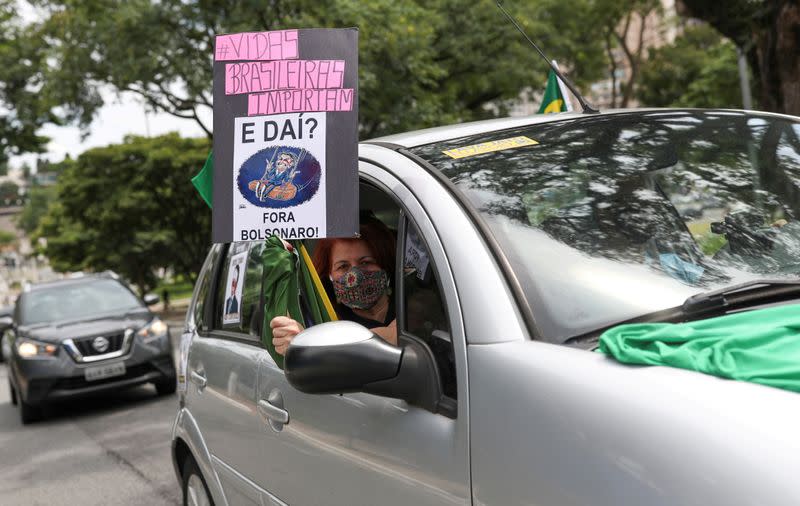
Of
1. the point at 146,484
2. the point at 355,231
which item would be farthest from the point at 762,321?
the point at 146,484

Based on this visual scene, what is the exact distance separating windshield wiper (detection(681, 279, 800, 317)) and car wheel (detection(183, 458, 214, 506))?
7.89 ft

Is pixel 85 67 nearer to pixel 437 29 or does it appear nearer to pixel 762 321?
pixel 437 29

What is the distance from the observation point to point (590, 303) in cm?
206

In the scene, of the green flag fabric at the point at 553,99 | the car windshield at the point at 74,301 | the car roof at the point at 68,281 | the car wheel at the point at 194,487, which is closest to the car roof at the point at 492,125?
the car wheel at the point at 194,487

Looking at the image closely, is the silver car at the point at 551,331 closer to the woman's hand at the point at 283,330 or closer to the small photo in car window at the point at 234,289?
the woman's hand at the point at 283,330

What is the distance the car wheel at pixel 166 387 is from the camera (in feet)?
34.7

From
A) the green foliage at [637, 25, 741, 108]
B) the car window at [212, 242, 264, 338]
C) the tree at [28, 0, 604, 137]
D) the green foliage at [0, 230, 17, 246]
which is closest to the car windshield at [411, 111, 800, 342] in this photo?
the car window at [212, 242, 264, 338]

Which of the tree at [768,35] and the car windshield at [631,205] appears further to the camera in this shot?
the tree at [768,35]

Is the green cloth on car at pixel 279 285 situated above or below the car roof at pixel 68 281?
above

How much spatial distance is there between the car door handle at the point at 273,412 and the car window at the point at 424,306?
1.91 feet

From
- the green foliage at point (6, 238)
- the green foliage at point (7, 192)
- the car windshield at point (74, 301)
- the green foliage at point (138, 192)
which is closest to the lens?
the car windshield at point (74, 301)

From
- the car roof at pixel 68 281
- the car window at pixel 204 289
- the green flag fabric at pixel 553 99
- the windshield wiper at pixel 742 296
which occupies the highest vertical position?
the green flag fabric at pixel 553 99

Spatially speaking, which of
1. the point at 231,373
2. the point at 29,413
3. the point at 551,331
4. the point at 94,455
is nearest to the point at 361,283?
the point at 231,373

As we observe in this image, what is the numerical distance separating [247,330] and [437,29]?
20.8 m
